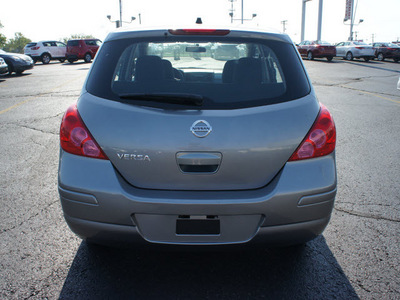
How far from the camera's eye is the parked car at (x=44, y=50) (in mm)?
32219

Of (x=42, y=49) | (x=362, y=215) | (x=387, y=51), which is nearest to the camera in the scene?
(x=362, y=215)

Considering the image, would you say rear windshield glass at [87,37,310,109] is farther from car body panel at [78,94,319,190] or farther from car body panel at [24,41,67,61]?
car body panel at [24,41,67,61]

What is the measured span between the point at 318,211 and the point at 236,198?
54 centimetres

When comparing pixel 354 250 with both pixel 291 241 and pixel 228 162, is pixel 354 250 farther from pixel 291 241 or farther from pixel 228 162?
pixel 228 162

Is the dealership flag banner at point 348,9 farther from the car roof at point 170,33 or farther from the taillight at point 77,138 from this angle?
the taillight at point 77,138

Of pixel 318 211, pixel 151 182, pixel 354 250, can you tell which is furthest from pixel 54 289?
pixel 354 250

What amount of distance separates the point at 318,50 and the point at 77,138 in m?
30.2

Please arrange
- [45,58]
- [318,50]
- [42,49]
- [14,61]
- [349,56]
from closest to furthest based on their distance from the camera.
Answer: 1. [14,61]
2. [318,50]
3. [349,56]
4. [42,49]
5. [45,58]

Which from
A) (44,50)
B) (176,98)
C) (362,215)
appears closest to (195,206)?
(176,98)

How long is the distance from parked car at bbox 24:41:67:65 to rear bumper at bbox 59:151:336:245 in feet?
111

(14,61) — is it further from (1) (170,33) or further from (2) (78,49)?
(1) (170,33)

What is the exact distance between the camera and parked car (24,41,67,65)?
3222cm

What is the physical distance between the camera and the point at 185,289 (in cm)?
240

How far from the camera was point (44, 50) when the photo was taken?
32375 mm
